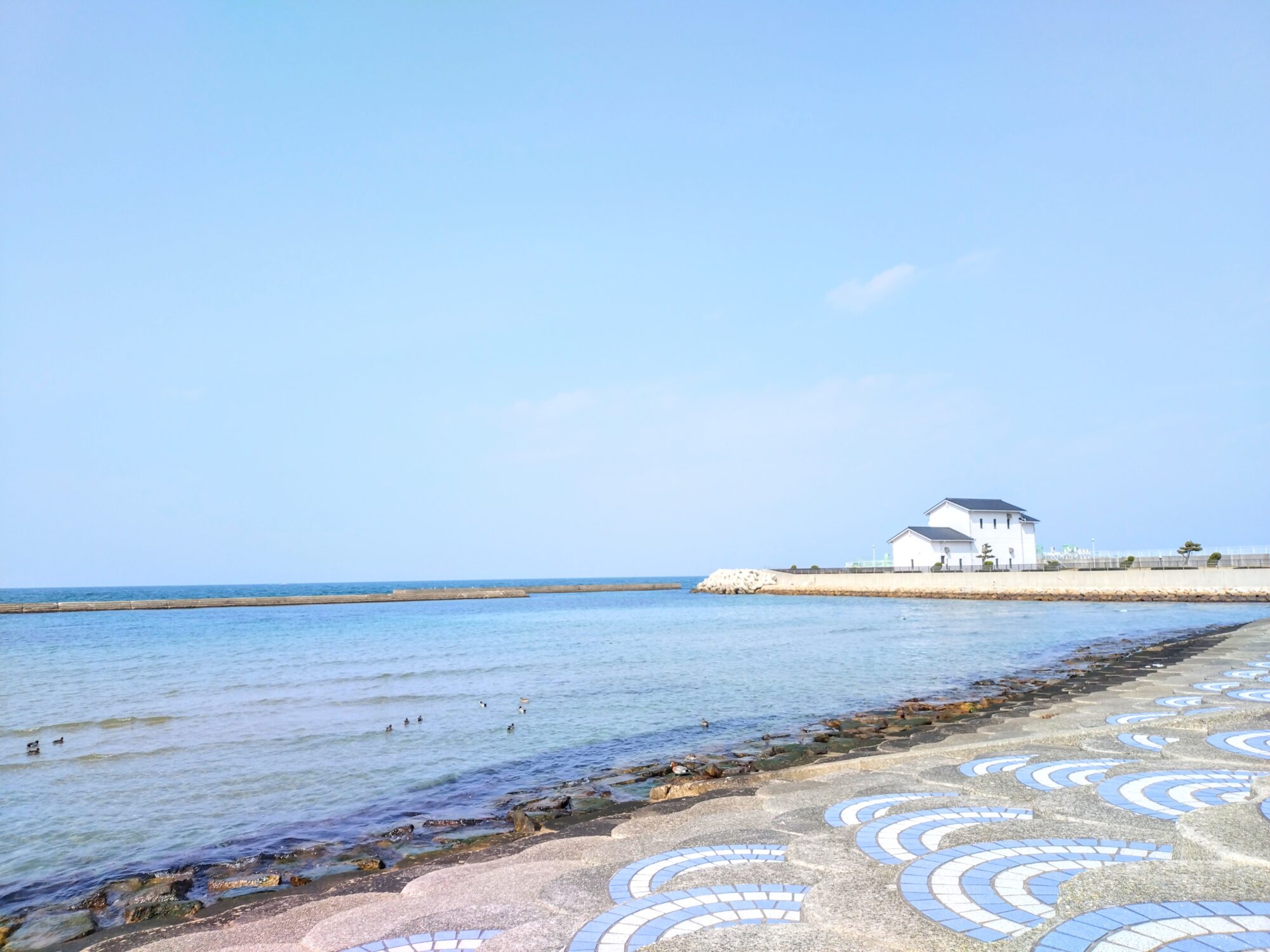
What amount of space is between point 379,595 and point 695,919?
122m

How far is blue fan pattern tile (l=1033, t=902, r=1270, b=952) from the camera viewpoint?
14.8 ft

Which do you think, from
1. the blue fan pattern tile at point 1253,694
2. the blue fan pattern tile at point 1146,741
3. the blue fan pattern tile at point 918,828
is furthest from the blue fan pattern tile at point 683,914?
the blue fan pattern tile at point 1253,694

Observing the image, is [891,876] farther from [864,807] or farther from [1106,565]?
[1106,565]

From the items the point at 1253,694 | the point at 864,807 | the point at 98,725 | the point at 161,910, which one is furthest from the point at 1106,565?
the point at 161,910

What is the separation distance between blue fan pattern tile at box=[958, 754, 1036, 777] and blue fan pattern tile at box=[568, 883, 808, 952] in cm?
464

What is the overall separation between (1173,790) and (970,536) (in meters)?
77.1

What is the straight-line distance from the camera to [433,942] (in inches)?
211

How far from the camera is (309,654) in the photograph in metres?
36.2

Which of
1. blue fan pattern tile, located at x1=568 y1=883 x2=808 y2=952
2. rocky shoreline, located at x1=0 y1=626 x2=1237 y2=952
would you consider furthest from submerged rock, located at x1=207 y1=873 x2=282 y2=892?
blue fan pattern tile, located at x1=568 y1=883 x2=808 y2=952

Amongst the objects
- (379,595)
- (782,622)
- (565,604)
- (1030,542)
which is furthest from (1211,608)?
(379,595)

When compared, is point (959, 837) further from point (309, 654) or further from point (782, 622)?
point (782, 622)

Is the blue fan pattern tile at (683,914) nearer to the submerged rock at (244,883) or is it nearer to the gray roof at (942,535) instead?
the submerged rock at (244,883)

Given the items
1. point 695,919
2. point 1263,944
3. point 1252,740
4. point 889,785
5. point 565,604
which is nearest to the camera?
point 1263,944

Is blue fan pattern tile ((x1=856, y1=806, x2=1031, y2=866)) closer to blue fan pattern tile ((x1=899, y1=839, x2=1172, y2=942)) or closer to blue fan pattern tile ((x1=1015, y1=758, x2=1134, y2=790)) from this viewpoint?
blue fan pattern tile ((x1=899, y1=839, x2=1172, y2=942))
